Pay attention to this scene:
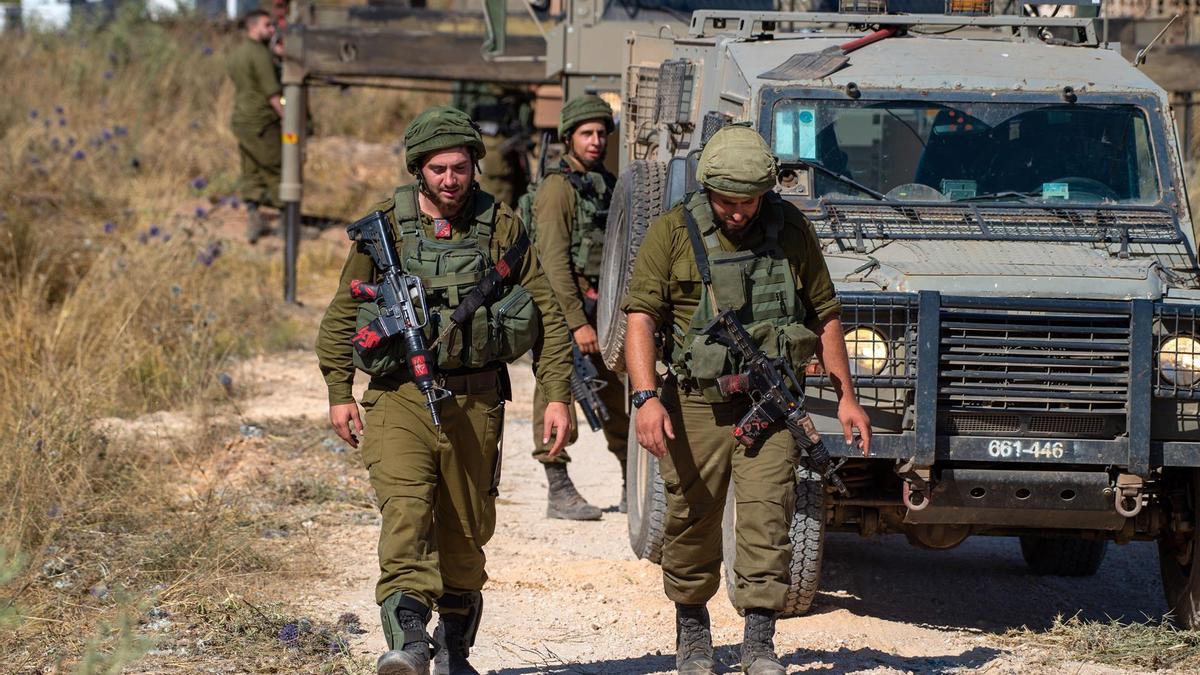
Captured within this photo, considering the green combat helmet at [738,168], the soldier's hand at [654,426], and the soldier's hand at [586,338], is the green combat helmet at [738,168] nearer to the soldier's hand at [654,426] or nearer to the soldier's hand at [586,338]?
the soldier's hand at [654,426]

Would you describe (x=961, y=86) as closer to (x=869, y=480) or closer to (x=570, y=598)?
(x=869, y=480)

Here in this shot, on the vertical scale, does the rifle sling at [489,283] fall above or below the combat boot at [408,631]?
above

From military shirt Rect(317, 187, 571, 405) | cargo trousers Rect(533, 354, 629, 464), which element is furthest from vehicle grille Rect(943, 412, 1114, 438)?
cargo trousers Rect(533, 354, 629, 464)

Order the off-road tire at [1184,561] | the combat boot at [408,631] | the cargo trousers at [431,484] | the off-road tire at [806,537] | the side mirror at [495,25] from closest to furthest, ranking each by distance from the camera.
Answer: the combat boot at [408,631] < the cargo trousers at [431,484] < the off-road tire at [806,537] < the off-road tire at [1184,561] < the side mirror at [495,25]

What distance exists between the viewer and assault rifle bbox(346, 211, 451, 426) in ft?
15.1

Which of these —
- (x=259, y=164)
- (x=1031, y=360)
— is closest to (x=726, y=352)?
(x=1031, y=360)

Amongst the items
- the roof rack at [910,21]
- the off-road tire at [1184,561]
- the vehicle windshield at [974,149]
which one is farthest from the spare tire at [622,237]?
the off-road tire at [1184,561]

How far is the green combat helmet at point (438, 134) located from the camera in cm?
466

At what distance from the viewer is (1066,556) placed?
712cm

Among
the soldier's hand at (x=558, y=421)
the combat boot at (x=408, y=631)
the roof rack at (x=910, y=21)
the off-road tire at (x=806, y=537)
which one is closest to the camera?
the combat boot at (x=408, y=631)

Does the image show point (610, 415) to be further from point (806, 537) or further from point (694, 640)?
point (694, 640)

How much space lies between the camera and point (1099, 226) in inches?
234

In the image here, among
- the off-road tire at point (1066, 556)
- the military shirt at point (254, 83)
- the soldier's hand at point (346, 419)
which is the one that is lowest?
the off-road tire at point (1066, 556)

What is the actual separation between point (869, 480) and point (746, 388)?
3.56ft
